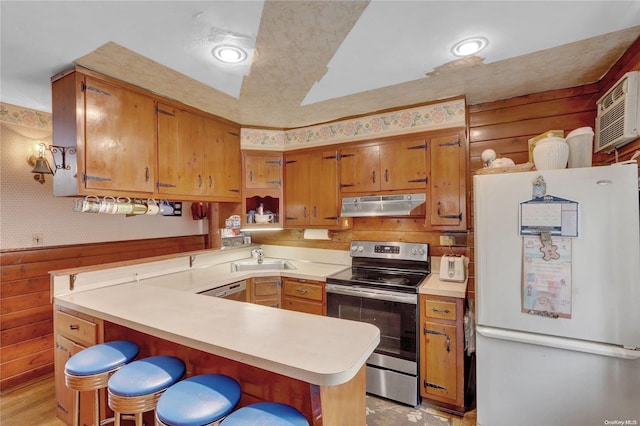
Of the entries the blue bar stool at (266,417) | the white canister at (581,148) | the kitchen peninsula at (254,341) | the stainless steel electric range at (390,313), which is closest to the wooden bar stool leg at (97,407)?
the kitchen peninsula at (254,341)

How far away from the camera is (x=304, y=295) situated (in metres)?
2.82

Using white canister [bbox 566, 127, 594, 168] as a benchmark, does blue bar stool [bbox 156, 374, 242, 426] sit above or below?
below

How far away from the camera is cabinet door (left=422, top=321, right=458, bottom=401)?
7.13ft

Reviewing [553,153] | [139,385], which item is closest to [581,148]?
[553,153]

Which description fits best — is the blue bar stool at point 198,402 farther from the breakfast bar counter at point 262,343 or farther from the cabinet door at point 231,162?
the cabinet door at point 231,162

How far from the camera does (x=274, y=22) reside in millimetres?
1452

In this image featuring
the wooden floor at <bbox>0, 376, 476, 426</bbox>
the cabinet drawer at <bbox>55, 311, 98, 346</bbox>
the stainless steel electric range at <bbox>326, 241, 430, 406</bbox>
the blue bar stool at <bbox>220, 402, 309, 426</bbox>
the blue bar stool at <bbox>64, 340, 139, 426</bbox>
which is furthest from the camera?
the stainless steel electric range at <bbox>326, 241, 430, 406</bbox>

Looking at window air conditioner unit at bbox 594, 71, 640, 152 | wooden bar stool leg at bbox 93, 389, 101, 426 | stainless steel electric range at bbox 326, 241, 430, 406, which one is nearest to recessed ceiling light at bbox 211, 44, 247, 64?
stainless steel electric range at bbox 326, 241, 430, 406

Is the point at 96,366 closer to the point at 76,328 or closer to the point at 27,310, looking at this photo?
the point at 76,328

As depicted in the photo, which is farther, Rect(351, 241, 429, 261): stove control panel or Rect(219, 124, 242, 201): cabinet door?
Rect(219, 124, 242, 201): cabinet door

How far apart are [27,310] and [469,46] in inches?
162

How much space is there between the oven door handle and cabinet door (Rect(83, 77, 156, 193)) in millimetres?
1786

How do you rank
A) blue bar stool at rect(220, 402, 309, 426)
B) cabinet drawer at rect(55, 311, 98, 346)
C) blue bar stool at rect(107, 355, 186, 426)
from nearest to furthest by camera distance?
blue bar stool at rect(220, 402, 309, 426) → blue bar stool at rect(107, 355, 186, 426) → cabinet drawer at rect(55, 311, 98, 346)

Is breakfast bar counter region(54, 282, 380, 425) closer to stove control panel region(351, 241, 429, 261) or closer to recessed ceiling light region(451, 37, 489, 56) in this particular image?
stove control panel region(351, 241, 429, 261)
